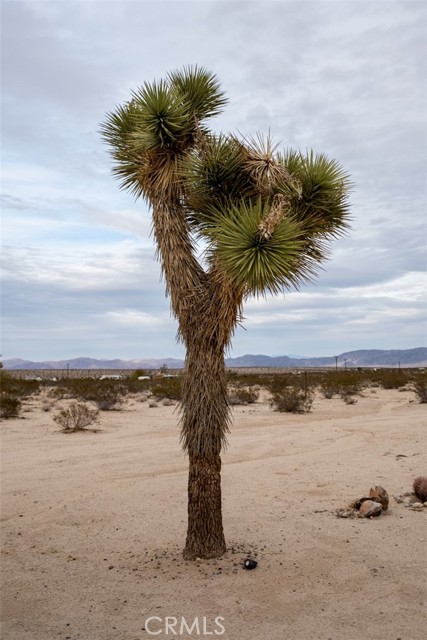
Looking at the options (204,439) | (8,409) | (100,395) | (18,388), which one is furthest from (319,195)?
(18,388)

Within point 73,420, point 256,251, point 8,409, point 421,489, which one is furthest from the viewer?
point 8,409

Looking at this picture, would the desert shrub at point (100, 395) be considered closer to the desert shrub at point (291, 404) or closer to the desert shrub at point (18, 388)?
the desert shrub at point (18, 388)

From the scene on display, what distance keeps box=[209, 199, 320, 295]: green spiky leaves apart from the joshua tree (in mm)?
125

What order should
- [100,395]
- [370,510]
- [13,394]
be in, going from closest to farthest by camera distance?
1. [370,510]
2. [100,395]
3. [13,394]

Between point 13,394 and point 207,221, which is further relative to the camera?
point 13,394

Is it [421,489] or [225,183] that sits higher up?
[225,183]

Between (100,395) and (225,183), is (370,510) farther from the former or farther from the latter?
(100,395)

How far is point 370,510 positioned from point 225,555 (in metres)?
2.26

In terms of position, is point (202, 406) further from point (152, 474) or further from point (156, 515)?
point (152, 474)

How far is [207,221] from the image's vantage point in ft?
20.3

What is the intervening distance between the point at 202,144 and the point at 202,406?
2.69m

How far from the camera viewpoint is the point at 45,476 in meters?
10.7

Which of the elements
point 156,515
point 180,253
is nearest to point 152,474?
point 156,515

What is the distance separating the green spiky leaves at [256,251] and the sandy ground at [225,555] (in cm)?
280
